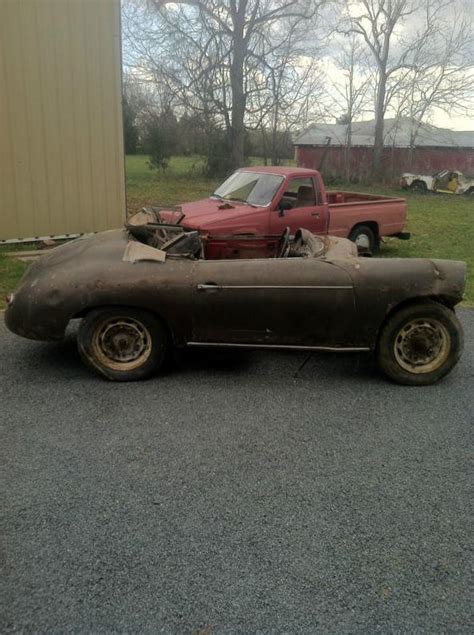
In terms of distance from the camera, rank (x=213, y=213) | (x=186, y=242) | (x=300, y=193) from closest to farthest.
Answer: (x=186, y=242), (x=213, y=213), (x=300, y=193)

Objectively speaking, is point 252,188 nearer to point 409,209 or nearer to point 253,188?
point 253,188

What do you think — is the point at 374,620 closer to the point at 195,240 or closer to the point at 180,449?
the point at 180,449

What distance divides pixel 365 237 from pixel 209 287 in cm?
646

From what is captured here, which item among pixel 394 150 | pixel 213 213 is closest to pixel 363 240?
pixel 213 213

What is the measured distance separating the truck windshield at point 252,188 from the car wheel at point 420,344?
13.6ft

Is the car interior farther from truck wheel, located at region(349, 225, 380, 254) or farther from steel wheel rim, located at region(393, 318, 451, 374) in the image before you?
truck wheel, located at region(349, 225, 380, 254)

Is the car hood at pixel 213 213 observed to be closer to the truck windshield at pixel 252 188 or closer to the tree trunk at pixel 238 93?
the truck windshield at pixel 252 188

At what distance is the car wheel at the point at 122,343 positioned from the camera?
4.43 m

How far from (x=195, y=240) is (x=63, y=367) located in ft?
5.05

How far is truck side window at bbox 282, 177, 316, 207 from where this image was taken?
8539 millimetres

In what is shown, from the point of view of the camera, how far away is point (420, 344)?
456 centimetres

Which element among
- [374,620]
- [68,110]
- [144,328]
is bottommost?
[374,620]

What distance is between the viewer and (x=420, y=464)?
3.38 m

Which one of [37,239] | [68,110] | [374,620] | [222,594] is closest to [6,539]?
[222,594]
